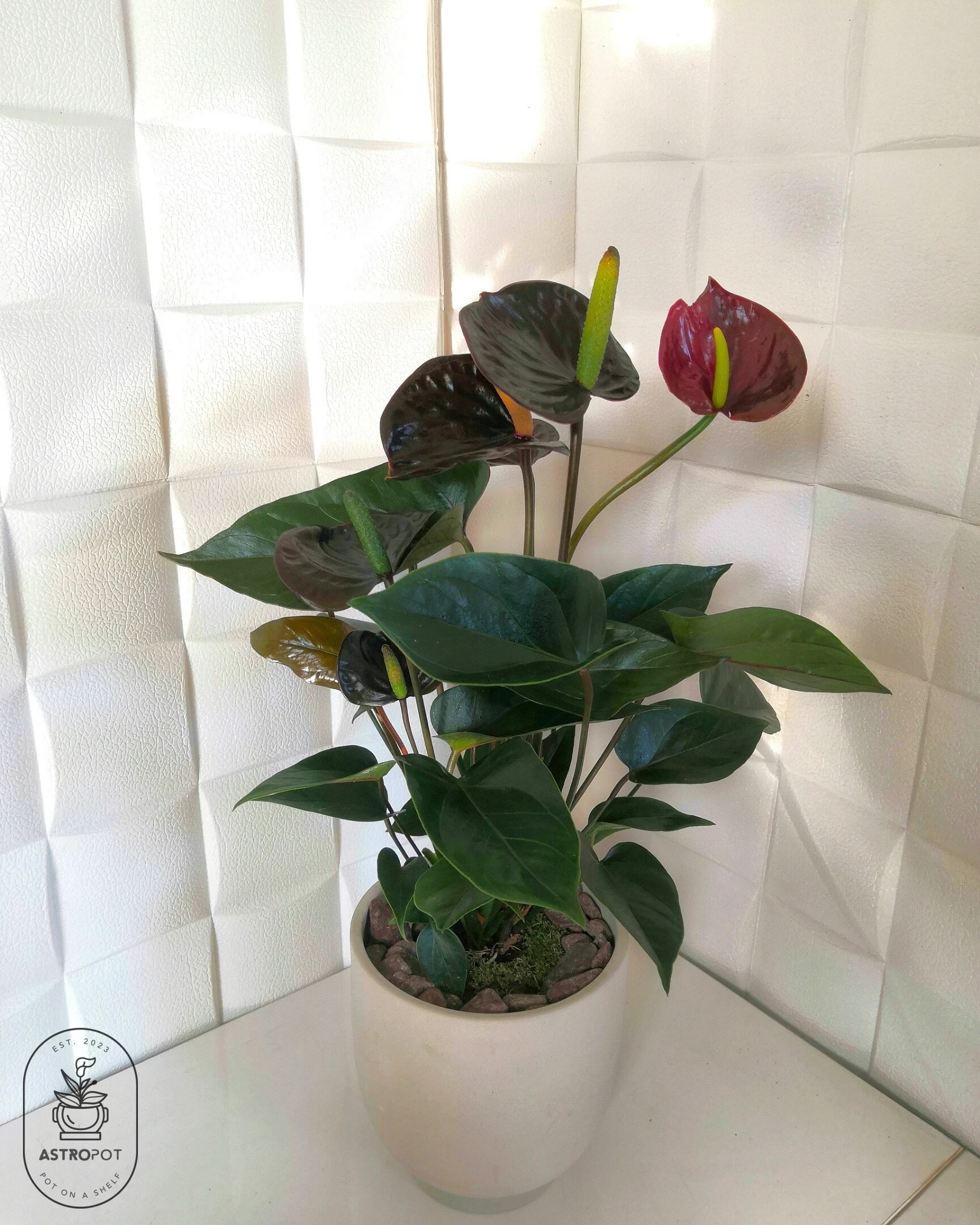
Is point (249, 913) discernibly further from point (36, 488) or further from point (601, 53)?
point (601, 53)

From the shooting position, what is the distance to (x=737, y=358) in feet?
2.21

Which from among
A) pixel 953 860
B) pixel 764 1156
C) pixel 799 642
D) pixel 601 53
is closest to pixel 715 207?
pixel 601 53

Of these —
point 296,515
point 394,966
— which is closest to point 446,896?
point 394,966

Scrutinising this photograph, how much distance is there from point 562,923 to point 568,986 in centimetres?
8

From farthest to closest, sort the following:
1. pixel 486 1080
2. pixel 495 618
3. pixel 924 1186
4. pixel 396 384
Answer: pixel 396 384, pixel 924 1186, pixel 486 1080, pixel 495 618

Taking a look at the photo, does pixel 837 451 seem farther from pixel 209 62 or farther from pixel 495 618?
pixel 209 62

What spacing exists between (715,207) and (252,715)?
1.98 feet

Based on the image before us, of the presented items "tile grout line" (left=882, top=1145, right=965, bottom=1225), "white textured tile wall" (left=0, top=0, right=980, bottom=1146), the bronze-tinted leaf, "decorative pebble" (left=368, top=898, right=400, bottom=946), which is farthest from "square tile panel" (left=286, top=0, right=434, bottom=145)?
"tile grout line" (left=882, top=1145, right=965, bottom=1225)

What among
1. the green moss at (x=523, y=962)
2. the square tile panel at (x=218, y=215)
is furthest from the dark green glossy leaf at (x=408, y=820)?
the square tile panel at (x=218, y=215)

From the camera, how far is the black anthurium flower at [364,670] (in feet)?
2.10

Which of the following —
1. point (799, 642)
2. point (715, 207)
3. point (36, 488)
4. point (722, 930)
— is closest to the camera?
point (799, 642)

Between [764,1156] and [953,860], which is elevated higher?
[953,860]

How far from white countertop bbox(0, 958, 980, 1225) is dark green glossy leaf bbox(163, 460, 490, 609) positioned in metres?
0.40

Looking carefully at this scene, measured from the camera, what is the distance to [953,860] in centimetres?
79
